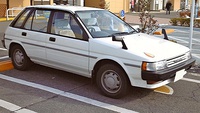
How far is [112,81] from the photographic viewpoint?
4527 mm

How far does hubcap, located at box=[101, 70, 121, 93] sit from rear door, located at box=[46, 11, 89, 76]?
1.32ft

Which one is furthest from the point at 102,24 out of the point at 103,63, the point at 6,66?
the point at 6,66

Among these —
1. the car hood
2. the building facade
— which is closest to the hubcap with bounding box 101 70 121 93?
the car hood

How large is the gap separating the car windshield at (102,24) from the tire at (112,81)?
69 centimetres

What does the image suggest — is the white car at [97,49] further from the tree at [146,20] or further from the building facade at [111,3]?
the building facade at [111,3]

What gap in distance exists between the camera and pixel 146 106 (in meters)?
4.27

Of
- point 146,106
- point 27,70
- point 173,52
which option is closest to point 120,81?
point 146,106

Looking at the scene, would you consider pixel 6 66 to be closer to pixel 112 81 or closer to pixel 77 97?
pixel 77 97

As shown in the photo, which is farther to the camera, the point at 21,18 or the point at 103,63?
the point at 21,18

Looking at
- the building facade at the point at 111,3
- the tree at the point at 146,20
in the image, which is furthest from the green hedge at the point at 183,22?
the tree at the point at 146,20

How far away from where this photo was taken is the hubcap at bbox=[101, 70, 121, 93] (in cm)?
449

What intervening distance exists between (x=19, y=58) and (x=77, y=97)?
2121 millimetres

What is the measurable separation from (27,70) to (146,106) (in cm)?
311

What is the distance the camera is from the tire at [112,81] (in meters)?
4.39
